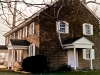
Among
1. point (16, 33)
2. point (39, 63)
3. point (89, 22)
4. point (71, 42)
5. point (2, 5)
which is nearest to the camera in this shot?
point (2, 5)

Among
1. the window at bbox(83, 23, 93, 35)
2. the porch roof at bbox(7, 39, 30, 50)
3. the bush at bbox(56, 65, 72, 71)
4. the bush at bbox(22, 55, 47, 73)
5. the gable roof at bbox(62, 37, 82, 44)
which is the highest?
the window at bbox(83, 23, 93, 35)

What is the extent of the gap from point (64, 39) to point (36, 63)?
4.88 m

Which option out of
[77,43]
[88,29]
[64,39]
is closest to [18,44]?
[64,39]

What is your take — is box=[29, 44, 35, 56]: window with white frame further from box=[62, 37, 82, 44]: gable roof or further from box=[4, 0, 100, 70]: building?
box=[62, 37, 82, 44]: gable roof

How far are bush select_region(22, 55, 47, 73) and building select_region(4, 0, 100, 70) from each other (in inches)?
54.6

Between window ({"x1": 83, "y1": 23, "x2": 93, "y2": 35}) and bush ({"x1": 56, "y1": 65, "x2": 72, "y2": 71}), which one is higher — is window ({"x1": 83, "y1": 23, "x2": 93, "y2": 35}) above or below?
above

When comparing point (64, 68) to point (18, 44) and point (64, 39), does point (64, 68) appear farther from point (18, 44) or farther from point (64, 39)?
point (18, 44)

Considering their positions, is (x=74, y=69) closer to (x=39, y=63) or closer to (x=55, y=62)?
(x=55, y=62)

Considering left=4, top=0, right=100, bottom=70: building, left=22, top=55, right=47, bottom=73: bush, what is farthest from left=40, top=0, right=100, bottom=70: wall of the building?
left=22, top=55, right=47, bottom=73: bush

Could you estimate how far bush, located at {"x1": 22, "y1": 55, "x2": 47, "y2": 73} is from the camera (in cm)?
2190

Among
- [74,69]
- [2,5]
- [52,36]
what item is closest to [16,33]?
[52,36]

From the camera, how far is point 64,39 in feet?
82.1

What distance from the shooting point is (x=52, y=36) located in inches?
953

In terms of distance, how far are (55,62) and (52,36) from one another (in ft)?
9.15
